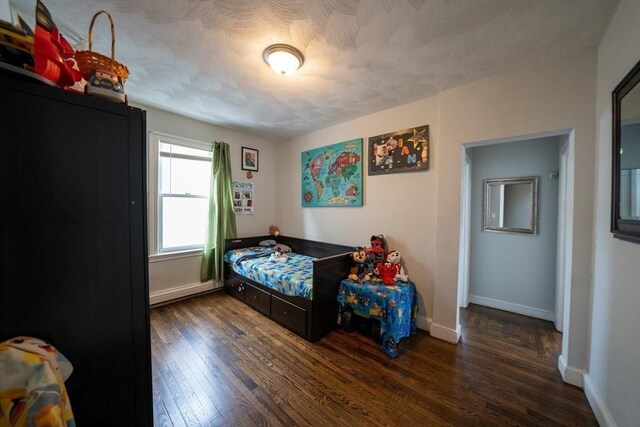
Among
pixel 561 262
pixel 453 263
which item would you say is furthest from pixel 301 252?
pixel 561 262

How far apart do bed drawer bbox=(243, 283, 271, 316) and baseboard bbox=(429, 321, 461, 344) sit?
1.81m

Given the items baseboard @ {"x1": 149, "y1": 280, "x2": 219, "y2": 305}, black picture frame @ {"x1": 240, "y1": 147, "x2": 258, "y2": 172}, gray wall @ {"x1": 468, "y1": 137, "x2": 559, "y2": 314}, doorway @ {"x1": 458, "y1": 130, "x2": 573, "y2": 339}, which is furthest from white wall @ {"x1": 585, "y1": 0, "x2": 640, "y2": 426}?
baseboard @ {"x1": 149, "y1": 280, "x2": 219, "y2": 305}

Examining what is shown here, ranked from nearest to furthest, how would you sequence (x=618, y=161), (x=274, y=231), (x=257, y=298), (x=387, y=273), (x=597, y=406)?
(x=618, y=161), (x=597, y=406), (x=387, y=273), (x=257, y=298), (x=274, y=231)

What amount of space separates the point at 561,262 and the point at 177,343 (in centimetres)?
403

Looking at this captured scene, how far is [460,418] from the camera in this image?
141 centimetres

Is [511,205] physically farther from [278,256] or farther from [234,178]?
[234,178]

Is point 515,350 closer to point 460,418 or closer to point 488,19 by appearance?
point 460,418

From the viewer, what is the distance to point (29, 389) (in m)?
0.61

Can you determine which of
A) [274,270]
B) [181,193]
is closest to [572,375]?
[274,270]

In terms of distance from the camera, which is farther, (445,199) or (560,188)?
(560,188)

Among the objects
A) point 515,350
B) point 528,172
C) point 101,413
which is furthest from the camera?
point 528,172

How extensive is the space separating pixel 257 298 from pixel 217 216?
1.35 m

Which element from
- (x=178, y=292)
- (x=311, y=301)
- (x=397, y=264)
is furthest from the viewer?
(x=178, y=292)

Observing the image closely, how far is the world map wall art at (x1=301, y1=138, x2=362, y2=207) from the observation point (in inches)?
118
